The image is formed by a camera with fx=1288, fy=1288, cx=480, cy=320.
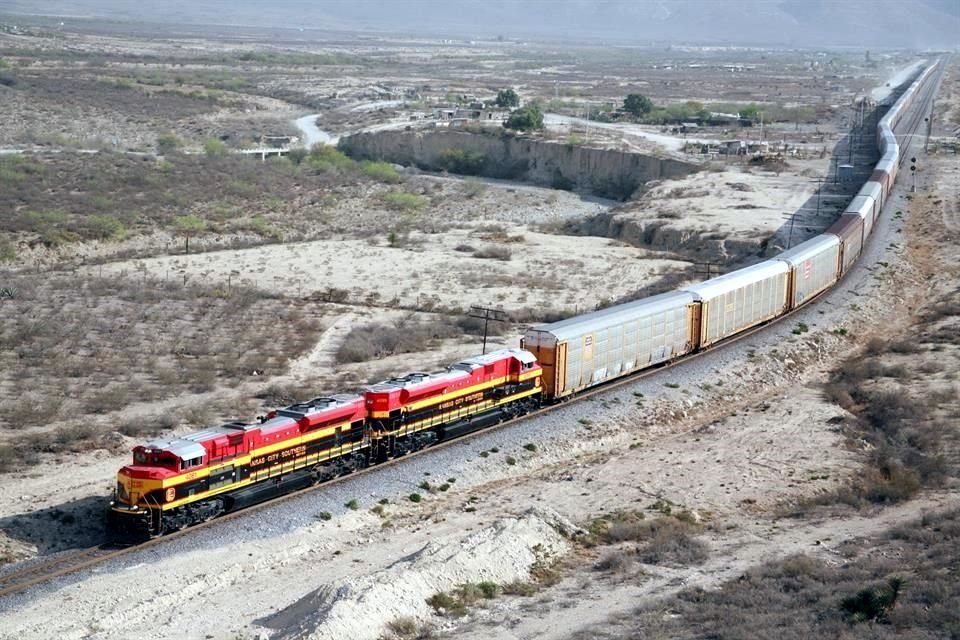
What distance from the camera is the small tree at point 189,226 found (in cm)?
6556

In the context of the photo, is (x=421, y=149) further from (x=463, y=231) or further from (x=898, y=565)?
(x=898, y=565)

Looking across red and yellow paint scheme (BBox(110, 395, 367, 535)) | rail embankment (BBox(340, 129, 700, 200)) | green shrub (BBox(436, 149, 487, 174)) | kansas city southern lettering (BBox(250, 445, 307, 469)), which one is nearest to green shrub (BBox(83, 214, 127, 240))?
rail embankment (BBox(340, 129, 700, 200))

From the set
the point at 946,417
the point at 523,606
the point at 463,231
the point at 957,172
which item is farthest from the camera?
the point at 957,172

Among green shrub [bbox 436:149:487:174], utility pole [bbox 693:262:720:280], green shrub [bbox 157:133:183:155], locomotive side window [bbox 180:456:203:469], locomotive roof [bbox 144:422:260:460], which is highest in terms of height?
locomotive roof [bbox 144:422:260:460]

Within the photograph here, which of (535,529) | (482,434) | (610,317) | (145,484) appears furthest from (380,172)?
(145,484)

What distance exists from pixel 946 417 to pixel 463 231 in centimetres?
3825

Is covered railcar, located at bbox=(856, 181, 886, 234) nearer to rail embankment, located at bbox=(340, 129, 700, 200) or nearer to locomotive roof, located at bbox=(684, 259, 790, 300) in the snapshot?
locomotive roof, located at bbox=(684, 259, 790, 300)

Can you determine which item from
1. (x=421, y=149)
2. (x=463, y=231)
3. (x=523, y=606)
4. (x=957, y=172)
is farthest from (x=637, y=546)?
(x=421, y=149)

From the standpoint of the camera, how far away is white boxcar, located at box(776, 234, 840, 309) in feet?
141

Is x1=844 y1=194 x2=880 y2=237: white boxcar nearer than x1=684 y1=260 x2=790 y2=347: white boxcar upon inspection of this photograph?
No

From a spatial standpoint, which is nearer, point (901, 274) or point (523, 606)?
point (523, 606)

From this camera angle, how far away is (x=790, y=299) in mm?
43000

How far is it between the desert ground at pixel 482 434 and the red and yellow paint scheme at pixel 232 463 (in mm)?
613

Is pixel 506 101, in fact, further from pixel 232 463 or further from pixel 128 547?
pixel 128 547
